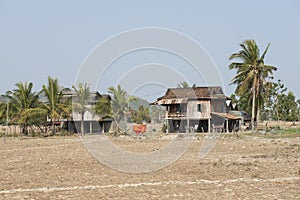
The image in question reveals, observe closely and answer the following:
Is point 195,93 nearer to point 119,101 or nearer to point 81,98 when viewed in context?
point 119,101

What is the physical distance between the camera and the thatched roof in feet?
147

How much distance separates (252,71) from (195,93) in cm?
707

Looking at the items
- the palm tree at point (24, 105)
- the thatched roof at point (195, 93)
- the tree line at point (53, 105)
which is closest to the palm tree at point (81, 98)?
the tree line at point (53, 105)

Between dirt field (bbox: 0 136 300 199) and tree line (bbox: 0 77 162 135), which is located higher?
tree line (bbox: 0 77 162 135)

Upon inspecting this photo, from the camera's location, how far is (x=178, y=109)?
45062 mm

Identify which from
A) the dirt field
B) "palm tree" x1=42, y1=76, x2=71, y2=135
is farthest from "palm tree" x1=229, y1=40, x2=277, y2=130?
the dirt field

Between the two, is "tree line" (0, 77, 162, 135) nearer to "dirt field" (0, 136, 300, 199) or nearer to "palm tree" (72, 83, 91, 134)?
"palm tree" (72, 83, 91, 134)

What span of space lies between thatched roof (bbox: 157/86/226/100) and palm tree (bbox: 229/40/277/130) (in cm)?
318

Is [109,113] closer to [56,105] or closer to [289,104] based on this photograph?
[56,105]

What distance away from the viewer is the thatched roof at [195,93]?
44.7m

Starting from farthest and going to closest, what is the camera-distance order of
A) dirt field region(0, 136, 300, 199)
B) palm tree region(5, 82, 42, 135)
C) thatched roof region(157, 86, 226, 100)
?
1. thatched roof region(157, 86, 226, 100)
2. palm tree region(5, 82, 42, 135)
3. dirt field region(0, 136, 300, 199)

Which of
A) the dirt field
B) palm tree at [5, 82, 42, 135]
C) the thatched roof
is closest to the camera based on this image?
the dirt field

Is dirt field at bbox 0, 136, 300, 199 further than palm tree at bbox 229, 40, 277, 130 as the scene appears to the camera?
No

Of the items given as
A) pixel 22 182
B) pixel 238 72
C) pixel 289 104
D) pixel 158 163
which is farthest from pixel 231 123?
pixel 22 182
